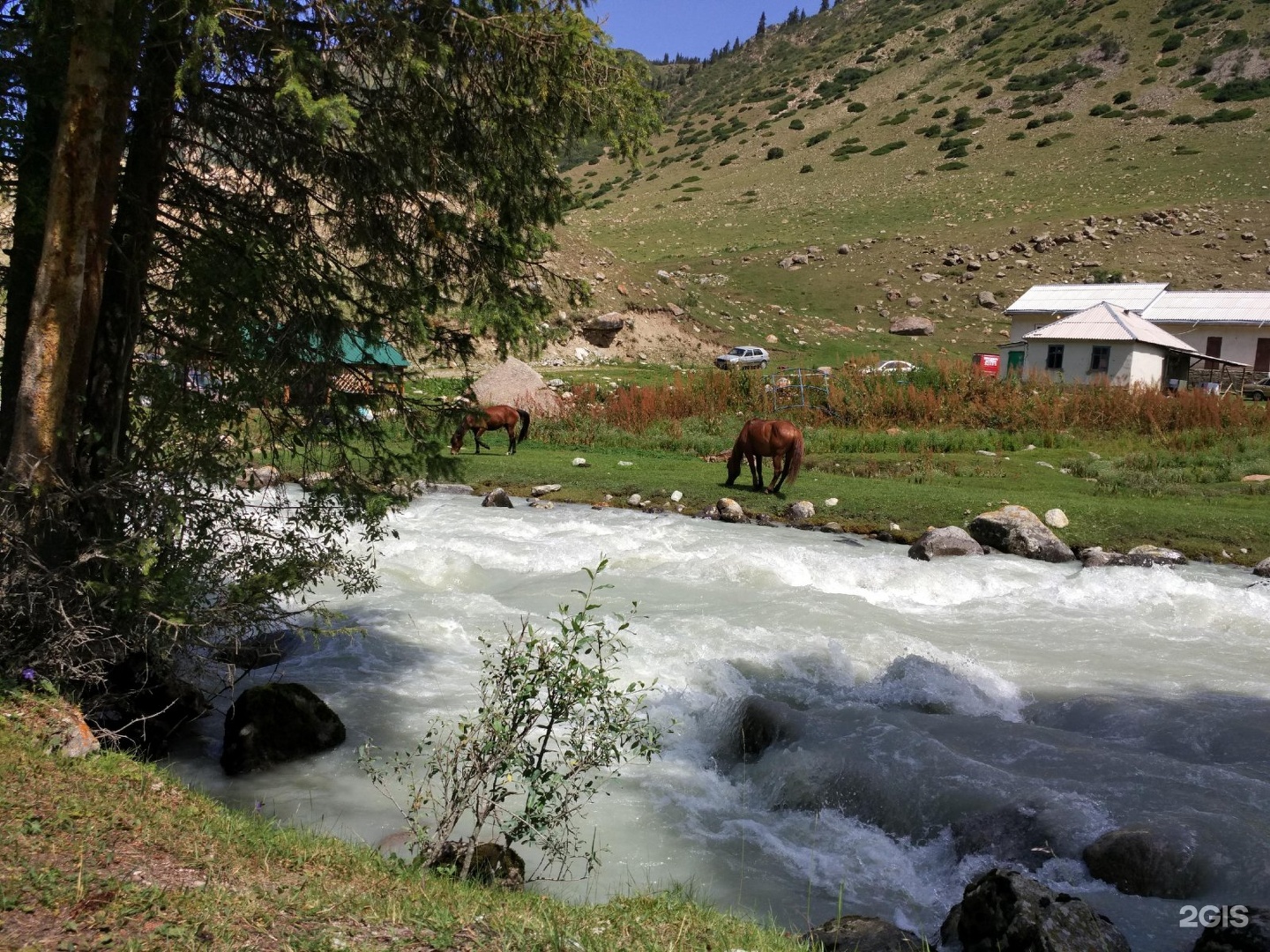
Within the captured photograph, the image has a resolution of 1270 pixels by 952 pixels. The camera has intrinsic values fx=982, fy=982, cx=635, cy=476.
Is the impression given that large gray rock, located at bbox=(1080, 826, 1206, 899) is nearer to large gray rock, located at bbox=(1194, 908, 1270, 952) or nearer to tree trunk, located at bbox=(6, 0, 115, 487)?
large gray rock, located at bbox=(1194, 908, 1270, 952)

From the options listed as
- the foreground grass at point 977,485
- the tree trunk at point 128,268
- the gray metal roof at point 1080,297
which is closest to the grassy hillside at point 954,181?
the gray metal roof at point 1080,297

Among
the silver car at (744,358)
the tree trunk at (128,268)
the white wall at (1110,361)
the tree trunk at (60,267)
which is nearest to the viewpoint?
the tree trunk at (60,267)

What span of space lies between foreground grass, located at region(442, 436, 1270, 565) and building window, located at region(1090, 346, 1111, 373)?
18.3m

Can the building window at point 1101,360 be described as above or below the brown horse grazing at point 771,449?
above

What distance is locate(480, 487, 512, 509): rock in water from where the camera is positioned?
1877 centimetres

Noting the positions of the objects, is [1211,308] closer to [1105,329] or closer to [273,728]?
[1105,329]

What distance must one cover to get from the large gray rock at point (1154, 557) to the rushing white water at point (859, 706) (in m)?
0.38

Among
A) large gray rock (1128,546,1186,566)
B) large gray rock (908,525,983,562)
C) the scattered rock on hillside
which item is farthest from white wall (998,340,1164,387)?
large gray rock (908,525,983,562)

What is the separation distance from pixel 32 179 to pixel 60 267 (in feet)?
3.28

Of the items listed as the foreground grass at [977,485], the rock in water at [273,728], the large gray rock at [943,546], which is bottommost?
the rock in water at [273,728]

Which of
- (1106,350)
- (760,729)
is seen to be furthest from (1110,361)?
(760,729)

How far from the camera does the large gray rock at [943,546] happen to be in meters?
15.4

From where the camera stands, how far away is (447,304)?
8.30 meters

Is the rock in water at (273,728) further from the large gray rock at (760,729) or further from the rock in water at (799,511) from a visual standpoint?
the rock in water at (799,511)
